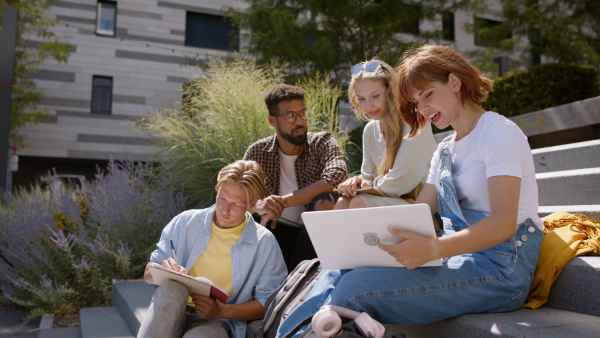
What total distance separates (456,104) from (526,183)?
400 mm

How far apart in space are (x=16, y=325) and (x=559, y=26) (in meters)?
9.89

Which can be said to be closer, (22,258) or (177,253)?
(177,253)

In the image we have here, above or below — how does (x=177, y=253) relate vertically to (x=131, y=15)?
below

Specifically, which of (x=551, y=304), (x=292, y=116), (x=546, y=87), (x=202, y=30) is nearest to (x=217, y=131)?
(x=292, y=116)

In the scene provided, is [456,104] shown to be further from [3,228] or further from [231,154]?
[3,228]

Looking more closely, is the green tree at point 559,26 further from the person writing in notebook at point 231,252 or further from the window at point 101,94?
the window at point 101,94

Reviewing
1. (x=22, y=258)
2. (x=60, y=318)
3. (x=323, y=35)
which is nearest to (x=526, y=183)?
(x=60, y=318)

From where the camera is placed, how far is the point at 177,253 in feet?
9.18

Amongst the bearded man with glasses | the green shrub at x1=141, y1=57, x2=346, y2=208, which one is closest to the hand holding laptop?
the bearded man with glasses

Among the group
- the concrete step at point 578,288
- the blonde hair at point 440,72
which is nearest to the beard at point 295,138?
the blonde hair at point 440,72

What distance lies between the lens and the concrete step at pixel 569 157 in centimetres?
362

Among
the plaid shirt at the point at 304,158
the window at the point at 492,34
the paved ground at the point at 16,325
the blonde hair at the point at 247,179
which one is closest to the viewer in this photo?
the blonde hair at the point at 247,179

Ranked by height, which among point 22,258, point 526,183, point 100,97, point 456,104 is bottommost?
point 22,258

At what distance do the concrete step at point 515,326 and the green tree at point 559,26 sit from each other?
8430 mm
